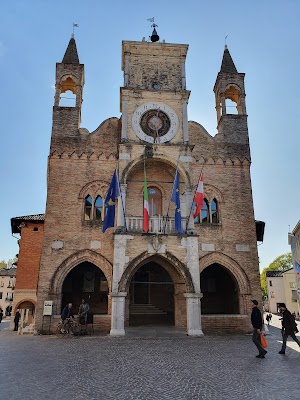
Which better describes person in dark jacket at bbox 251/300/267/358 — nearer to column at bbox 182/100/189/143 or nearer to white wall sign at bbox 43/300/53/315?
white wall sign at bbox 43/300/53/315

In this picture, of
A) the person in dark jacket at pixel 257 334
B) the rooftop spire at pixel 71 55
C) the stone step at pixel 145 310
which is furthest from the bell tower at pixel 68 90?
the person in dark jacket at pixel 257 334

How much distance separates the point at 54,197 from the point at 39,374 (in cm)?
1199

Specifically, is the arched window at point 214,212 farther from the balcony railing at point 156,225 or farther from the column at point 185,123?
the column at point 185,123

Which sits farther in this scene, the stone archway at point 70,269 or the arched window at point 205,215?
the arched window at point 205,215

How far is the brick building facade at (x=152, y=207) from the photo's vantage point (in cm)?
1719

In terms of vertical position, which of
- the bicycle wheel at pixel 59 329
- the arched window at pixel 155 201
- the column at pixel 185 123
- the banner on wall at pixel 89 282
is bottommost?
the bicycle wheel at pixel 59 329

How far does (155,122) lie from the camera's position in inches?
787

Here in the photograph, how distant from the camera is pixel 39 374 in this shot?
8070 mm

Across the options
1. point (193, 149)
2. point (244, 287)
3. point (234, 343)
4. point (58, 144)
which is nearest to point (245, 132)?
point (193, 149)

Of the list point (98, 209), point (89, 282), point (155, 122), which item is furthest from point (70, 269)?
point (155, 122)

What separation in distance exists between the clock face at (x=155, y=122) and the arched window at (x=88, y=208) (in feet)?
15.2

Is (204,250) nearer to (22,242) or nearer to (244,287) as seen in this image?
(244,287)

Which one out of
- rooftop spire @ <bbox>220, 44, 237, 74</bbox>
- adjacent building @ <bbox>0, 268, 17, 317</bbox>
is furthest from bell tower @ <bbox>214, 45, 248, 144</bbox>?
adjacent building @ <bbox>0, 268, 17, 317</bbox>

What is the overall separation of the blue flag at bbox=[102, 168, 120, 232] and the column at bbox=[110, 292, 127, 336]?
322 cm
